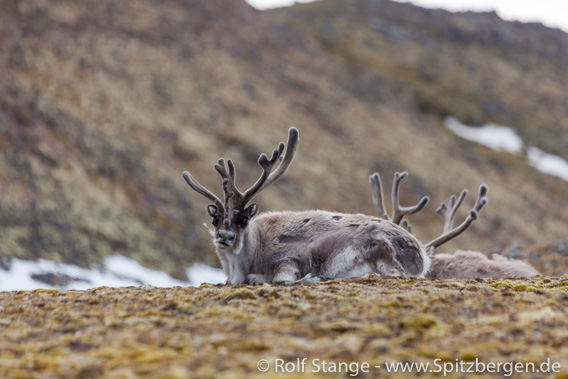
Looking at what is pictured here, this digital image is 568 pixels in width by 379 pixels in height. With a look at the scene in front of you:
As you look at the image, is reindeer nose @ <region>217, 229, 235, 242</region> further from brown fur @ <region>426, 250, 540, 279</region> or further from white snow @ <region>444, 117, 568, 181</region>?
white snow @ <region>444, 117, 568, 181</region>

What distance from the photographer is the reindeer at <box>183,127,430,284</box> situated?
10.2 metres

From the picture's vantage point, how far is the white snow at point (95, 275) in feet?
67.2

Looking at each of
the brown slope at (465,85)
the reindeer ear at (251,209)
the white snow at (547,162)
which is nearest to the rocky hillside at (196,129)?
the brown slope at (465,85)

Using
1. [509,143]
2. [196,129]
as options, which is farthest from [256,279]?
[509,143]

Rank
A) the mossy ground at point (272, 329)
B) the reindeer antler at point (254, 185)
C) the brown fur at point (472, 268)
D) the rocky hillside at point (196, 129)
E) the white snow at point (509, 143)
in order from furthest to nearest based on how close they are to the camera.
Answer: the white snow at point (509, 143)
the rocky hillside at point (196, 129)
the brown fur at point (472, 268)
the reindeer antler at point (254, 185)
the mossy ground at point (272, 329)

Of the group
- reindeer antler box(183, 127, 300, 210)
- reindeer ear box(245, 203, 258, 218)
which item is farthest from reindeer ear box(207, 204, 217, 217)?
reindeer ear box(245, 203, 258, 218)

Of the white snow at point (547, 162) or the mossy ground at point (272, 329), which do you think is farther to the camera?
the white snow at point (547, 162)

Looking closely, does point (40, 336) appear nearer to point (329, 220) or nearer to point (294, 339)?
point (294, 339)

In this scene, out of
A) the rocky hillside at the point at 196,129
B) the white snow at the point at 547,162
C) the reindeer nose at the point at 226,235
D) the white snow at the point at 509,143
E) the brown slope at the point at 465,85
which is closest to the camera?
the reindeer nose at the point at 226,235

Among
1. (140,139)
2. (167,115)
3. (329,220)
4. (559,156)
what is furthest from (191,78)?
(559,156)

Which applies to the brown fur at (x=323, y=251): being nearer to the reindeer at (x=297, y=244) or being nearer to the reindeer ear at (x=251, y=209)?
the reindeer at (x=297, y=244)

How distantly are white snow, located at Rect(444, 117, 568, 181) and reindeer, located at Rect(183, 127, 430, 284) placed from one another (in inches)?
2369

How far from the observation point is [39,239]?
23953 mm

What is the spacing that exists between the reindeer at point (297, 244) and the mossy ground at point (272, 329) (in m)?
1.67
